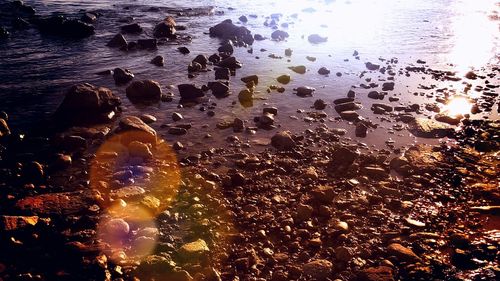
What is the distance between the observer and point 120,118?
36.2ft

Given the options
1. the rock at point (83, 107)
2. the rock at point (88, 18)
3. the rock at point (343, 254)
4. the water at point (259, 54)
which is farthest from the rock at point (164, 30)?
the rock at point (343, 254)

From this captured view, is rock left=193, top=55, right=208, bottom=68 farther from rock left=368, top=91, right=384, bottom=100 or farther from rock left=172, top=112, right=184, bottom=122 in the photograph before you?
rock left=368, top=91, right=384, bottom=100

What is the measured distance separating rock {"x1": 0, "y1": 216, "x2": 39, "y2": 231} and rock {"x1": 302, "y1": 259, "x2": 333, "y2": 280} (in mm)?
4736

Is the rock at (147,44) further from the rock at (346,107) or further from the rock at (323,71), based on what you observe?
the rock at (346,107)

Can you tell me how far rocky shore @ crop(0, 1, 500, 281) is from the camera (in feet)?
20.1

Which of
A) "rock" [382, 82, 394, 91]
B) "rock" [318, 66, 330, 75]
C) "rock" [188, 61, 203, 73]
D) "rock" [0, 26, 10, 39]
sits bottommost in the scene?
"rock" [382, 82, 394, 91]

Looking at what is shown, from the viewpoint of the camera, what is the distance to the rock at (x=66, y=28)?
62.6 feet

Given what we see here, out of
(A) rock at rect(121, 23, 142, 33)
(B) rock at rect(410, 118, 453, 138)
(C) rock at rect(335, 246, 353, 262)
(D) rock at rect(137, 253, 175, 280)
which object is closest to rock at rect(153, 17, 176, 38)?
(A) rock at rect(121, 23, 142, 33)

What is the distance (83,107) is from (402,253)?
9010 millimetres

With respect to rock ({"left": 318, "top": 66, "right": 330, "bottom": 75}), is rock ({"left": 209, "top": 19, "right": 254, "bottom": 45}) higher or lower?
higher

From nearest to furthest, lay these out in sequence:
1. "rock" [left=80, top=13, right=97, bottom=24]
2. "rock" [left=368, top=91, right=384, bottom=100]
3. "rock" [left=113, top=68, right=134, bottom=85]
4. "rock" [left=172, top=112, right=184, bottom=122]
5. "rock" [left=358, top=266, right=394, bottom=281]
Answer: "rock" [left=358, top=266, right=394, bottom=281], "rock" [left=172, top=112, right=184, bottom=122], "rock" [left=113, top=68, right=134, bottom=85], "rock" [left=368, top=91, right=384, bottom=100], "rock" [left=80, top=13, right=97, bottom=24]

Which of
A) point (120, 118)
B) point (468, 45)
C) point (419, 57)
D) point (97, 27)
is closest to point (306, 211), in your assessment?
point (120, 118)

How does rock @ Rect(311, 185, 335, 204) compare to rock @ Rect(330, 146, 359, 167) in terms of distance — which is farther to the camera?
rock @ Rect(330, 146, 359, 167)

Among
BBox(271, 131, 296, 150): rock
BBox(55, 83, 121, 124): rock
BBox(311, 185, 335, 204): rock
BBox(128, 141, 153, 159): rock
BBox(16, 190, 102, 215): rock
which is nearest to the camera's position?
BBox(16, 190, 102, 215): rock
